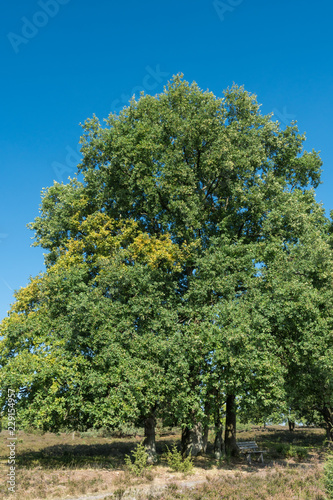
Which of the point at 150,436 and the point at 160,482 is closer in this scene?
the point at 160,482

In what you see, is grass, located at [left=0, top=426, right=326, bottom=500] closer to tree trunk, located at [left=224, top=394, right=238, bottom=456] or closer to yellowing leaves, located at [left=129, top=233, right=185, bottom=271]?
tree trunk, located at [left=224, top=394, right=238, bottom=456]

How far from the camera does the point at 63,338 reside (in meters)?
18.8

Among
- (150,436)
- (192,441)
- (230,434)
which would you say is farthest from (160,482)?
(230,434)

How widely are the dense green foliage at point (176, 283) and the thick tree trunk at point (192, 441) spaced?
2015 millimetres

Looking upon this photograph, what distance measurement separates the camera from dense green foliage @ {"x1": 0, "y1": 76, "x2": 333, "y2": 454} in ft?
54.9

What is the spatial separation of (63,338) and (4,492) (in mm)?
7698

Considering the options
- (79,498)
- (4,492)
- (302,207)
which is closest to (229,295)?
(302,207)

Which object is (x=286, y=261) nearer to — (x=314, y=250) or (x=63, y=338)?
(x=314, y=250)

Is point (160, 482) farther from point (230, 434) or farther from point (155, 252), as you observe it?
point (155, 252)

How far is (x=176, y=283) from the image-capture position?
69.7 feet

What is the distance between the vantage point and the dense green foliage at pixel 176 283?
54.9 feet

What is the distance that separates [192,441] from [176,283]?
1025 centimetres

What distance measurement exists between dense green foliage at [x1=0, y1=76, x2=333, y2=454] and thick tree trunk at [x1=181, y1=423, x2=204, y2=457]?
2.01m

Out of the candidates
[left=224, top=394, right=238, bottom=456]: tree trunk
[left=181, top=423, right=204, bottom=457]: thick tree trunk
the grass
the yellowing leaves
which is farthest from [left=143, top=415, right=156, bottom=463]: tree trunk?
the yellowing leaves
